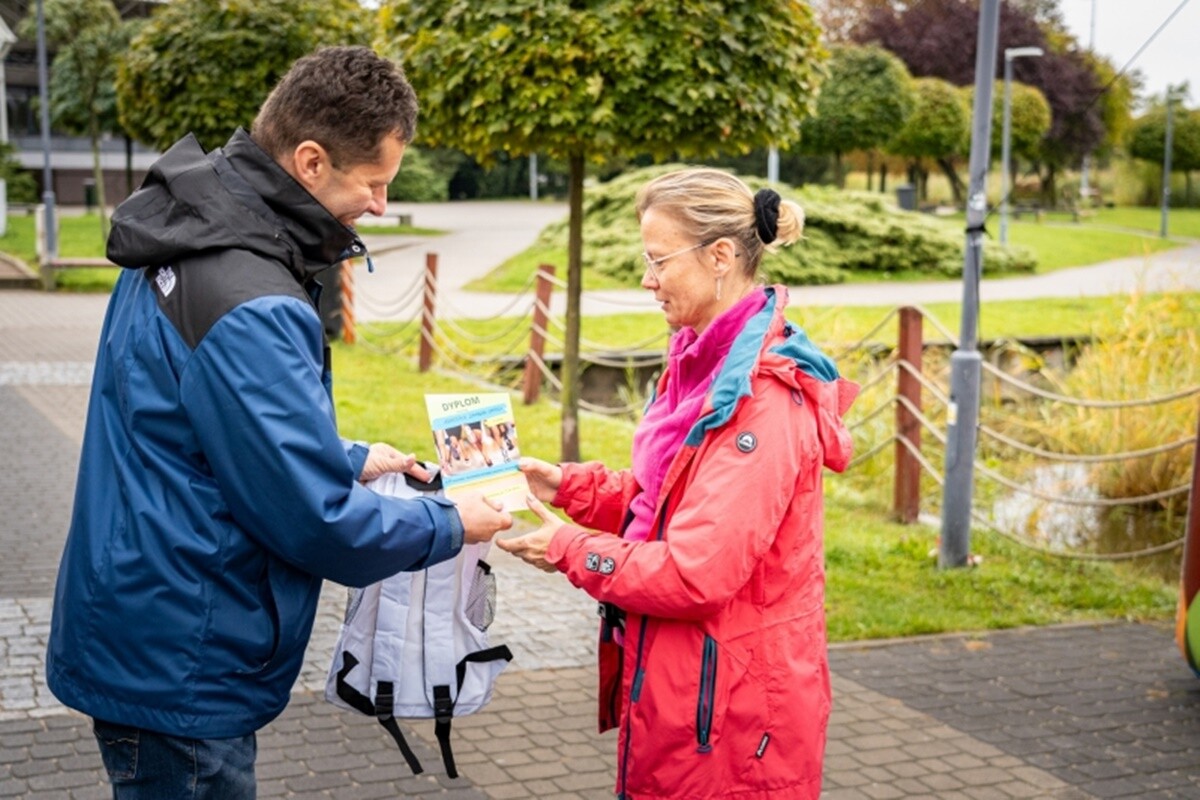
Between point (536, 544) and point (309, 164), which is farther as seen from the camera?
point (536, 544)

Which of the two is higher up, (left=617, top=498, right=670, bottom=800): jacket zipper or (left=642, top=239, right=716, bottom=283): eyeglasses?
(left=642, top=239, right=716, bottom=283): eyeglasses

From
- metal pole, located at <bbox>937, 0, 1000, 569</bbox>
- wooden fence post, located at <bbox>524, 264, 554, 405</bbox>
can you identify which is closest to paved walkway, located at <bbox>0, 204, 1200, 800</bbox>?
metal pole, located at <bbox>937, 0, 1000, 569</bbox>

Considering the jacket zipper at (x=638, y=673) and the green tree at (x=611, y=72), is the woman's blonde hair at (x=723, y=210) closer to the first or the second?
the jacket zipper at (x=638, y=673)

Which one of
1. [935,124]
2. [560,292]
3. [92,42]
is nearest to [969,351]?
[560,292]

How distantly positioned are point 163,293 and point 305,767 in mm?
2760

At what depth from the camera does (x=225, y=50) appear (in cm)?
1541

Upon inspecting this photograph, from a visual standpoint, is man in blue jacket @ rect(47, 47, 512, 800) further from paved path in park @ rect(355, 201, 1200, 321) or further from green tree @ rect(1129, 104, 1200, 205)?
green tree @ rect(1129, 104, 1200, 205)

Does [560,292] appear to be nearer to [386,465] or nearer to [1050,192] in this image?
[386,465]

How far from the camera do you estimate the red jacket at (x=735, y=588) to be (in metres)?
2.70

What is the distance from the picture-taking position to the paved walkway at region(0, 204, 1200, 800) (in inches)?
188

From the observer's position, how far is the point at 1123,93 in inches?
1663

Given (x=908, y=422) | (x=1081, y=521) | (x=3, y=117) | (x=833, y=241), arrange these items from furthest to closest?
1. (x=3, y=117)
2. (x=833, y=241)
3. (x=1081, y=521)
4. (x=908, y=422)

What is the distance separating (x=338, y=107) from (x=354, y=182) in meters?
0.15

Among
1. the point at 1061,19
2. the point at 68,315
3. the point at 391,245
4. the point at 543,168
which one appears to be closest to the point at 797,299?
the point at 68,315
